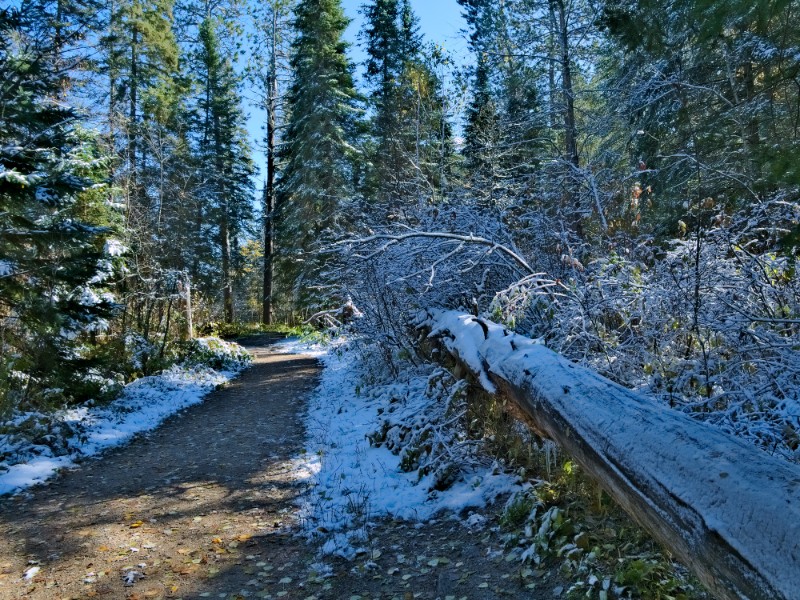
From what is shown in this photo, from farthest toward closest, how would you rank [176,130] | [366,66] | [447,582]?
[366,66] < [176,130] < [447,582]

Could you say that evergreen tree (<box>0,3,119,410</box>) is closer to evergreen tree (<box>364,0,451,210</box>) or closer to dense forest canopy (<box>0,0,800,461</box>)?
dense forest canopy (<box>0,0,800,461</box>)

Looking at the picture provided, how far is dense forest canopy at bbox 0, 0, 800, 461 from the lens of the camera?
12.7 ft

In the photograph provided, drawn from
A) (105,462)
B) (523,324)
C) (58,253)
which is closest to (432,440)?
(523,324)

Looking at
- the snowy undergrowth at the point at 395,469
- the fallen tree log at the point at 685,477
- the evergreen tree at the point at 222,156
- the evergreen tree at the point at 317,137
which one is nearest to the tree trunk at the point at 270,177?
the evergreen tree at the point at 222,156

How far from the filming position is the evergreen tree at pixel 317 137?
69.7ft

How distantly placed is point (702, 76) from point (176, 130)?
21.6 m

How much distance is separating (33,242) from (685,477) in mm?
8481

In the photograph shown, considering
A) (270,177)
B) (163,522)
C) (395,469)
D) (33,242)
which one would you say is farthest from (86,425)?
(270,177)

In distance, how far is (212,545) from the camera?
3920 millimetres

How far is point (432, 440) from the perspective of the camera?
201 inches

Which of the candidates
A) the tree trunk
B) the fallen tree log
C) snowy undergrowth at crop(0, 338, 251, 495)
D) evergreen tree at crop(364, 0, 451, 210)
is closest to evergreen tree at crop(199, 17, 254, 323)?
the tree trunk

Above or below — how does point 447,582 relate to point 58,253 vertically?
below

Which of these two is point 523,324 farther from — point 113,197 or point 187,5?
point 187,5

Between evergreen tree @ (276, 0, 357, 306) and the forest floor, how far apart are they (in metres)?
15.0
